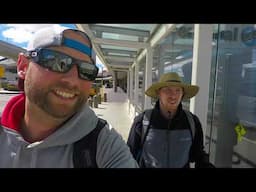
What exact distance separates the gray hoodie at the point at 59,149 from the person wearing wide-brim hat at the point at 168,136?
86 centimetres

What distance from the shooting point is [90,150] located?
3.40 feet

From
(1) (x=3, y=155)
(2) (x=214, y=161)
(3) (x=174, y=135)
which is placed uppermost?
(1) (x=3, y=155)

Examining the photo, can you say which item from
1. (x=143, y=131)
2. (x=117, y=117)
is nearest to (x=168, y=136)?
(x=143, y=131)

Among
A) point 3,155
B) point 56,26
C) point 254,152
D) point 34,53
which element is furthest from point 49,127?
point 254,152

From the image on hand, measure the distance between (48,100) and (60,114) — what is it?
9 centimetres

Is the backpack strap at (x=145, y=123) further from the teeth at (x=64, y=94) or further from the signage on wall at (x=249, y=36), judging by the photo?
the signage on wall at (x=249, y=36)

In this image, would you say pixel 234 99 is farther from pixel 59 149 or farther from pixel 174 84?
pixel 59 149

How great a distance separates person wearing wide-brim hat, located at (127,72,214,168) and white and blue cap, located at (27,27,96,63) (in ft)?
3.55

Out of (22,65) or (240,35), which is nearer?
(22,65)

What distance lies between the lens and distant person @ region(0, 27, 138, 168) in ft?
3.51

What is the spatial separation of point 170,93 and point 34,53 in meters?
1.33

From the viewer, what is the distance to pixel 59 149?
1.10 m
